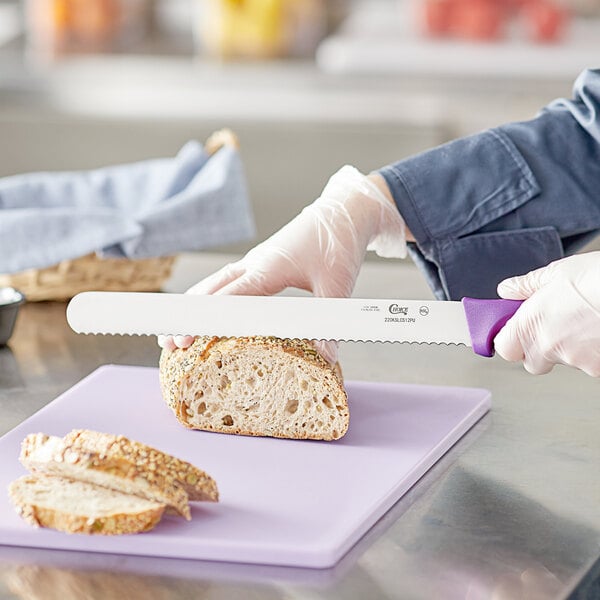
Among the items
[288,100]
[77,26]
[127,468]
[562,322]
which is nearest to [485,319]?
[562,322]

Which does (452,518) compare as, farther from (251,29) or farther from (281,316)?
(251,29)

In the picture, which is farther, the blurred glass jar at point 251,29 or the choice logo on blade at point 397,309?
the blurred glass jar at point 251,29

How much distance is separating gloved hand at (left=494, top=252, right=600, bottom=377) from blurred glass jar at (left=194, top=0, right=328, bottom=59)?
1.87 metres

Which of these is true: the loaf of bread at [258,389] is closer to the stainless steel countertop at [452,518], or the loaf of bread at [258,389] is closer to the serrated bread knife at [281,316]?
the serrated bread knife at [281,316]

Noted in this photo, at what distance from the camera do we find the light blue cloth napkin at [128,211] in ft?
5.36

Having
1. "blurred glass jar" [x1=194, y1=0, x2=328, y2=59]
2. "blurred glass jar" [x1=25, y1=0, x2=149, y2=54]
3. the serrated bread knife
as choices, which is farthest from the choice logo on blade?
"blurred glass jar" [x1=25, y1=0, x2=149, y2=54]

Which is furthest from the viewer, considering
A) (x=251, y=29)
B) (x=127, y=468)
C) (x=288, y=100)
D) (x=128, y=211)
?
(x=251, y=29)

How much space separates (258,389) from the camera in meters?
1.31

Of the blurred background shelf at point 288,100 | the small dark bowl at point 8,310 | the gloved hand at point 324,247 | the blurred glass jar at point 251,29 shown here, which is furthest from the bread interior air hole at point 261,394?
the blurred glass jar at point 251,29

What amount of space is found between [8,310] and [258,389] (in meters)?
0.39

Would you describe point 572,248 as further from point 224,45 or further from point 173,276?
point 224,45

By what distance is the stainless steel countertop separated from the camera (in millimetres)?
1011

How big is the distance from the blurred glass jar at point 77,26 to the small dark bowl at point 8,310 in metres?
1.63

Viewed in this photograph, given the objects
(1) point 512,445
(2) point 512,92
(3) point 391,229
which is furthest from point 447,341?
(2) point 512,92
